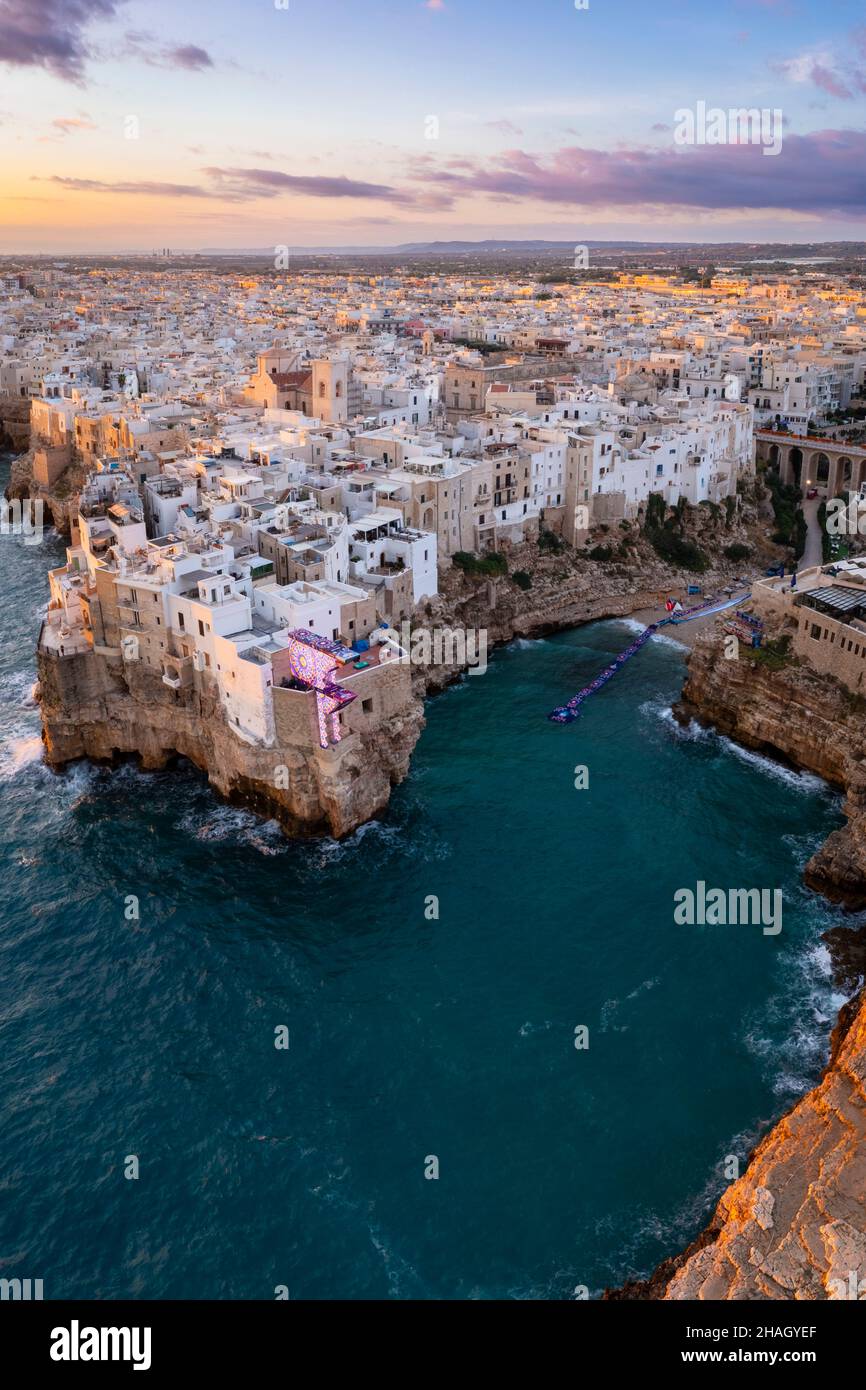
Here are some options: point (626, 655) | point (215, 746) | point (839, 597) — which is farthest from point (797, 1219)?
point (626, 655)

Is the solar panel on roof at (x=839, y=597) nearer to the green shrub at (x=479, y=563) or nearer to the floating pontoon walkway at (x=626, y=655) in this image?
the floating pontoon walkway at (x=626, y=655)

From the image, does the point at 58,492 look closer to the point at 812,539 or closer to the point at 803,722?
the point at 812,539

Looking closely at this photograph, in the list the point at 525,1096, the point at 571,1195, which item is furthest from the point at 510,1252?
the point at 525,1096

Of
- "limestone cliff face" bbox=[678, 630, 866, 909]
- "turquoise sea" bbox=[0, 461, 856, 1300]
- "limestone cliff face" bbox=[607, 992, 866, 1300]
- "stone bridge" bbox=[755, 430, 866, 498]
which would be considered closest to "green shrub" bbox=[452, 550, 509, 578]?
"limestone cliff face" bbox=[678, 630, 866, 909]

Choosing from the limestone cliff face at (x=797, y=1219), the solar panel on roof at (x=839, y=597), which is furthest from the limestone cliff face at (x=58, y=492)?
the limestone cliff face at (x=797, y=1219)

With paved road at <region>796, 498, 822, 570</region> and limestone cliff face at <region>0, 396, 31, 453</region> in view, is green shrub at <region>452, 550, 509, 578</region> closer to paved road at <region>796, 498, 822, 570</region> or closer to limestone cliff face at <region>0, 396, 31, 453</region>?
paved road at <region>796, 498, 822, 570</region>
